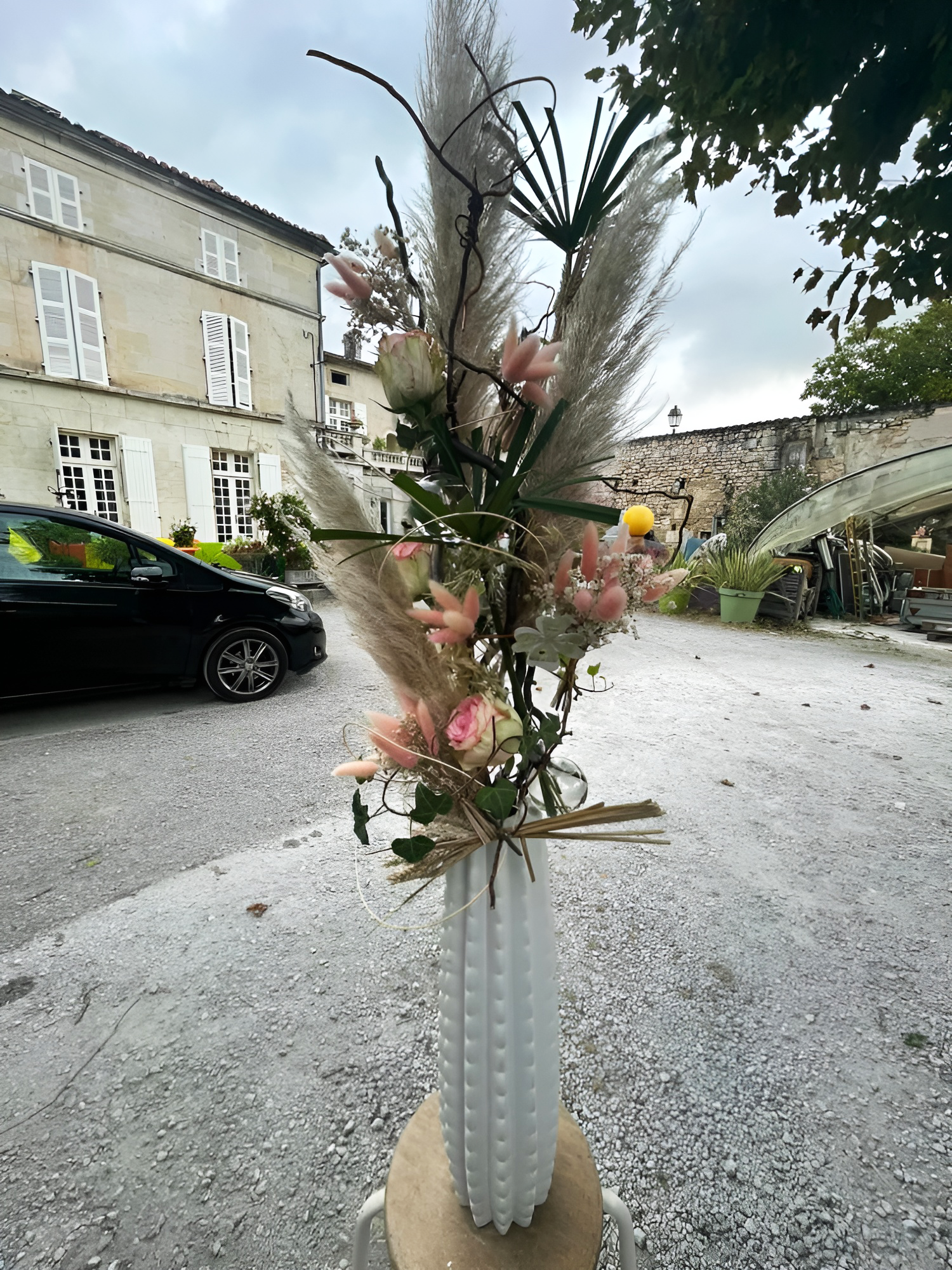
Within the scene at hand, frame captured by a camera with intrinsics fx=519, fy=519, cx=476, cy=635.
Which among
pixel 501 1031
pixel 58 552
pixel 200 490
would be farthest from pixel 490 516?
pixel 200 490

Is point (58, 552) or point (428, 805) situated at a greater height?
point (58, 552)

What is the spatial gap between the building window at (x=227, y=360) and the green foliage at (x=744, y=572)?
10.6 meters

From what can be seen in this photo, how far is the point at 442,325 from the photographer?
641mm

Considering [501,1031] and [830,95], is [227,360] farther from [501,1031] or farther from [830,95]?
[501,1031]

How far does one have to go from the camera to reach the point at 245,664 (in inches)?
152

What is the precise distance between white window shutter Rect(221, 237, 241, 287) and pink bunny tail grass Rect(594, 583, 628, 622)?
577 inches

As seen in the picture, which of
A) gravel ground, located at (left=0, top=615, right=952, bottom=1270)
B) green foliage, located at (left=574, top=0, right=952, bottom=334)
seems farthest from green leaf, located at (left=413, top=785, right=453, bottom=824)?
green foliage, located at (left=574, top=0, right=952, bottom=334)

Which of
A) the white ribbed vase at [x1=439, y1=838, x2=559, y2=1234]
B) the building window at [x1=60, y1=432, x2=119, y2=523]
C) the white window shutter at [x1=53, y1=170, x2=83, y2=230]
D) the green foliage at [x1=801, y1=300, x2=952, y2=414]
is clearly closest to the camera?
the white ribbed vase at [x1=439, y1=838, x2=559, y2=1234]

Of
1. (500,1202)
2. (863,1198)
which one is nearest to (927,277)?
(863,1198)

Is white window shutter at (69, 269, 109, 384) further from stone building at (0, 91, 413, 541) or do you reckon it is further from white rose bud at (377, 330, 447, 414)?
white rose bud at (377, 330, 447, 414)

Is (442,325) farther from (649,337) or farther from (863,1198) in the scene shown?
(863,1198)

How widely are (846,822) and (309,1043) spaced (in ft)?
7.87

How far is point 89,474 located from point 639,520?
1279 cm

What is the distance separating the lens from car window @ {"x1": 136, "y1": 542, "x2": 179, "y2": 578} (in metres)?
3.49
